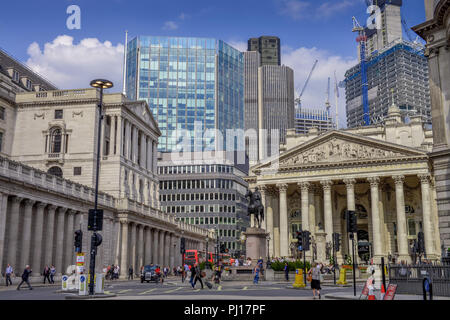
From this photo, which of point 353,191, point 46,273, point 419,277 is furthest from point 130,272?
point 419,277

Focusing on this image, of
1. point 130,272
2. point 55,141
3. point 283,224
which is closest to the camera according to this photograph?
point 130,272

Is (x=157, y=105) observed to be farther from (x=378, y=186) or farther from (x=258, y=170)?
(x=378, y=186)

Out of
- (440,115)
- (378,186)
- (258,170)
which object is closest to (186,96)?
(258,170)

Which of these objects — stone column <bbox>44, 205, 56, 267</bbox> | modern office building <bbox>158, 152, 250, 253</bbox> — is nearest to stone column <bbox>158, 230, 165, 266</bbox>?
stone column <bbox>44, 205, 56, 267</bbox>

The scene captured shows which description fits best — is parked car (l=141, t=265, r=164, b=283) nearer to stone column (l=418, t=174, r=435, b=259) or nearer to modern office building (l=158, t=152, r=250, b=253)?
stone column (l=418, t=174, r=435, b=259)

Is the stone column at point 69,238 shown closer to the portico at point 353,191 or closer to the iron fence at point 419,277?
the iron fence at point 419,277

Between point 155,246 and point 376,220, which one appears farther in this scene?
point 376,220

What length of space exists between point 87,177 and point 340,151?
129 feet

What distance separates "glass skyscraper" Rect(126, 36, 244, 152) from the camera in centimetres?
16275

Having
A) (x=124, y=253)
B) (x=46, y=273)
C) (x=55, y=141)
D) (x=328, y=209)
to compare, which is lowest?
(x=46, y=273)

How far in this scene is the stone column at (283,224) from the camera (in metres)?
81.9

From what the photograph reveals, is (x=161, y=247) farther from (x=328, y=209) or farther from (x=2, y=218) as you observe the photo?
(x=2, y=218)

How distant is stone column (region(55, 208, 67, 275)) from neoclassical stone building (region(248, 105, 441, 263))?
3484 centimetres

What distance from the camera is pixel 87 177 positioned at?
68.8m
